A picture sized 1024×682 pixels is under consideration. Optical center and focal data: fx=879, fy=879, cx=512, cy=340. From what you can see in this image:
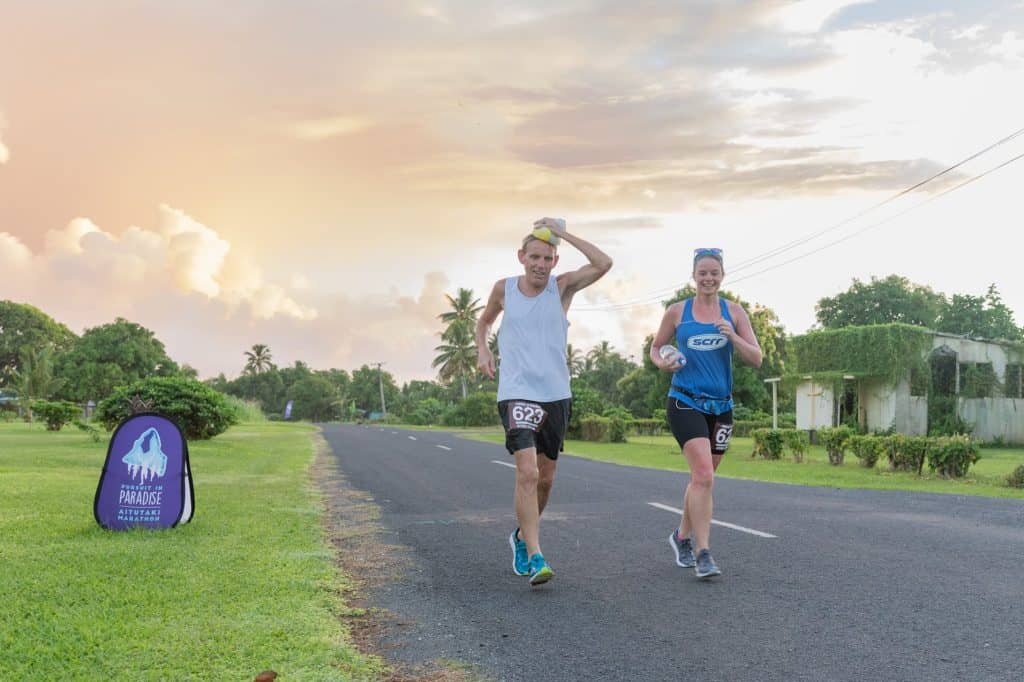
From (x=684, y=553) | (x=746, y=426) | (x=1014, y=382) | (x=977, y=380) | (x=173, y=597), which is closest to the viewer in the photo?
(x=173, y=597)

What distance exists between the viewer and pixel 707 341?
5.70 m

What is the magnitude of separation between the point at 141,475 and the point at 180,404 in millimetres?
16213

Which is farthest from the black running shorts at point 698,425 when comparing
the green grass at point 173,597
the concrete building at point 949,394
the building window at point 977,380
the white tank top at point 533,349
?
the building window at point 977,380

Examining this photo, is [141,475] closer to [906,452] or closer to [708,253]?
[708,253]

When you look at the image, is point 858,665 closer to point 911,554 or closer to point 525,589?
point 525,589

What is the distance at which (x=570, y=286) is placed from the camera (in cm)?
569

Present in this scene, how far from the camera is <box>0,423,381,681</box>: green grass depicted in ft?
12.2

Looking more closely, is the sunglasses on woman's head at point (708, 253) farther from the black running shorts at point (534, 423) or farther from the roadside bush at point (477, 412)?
the roadside bush at point (477, 412)

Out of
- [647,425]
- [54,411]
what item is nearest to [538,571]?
[54,411]

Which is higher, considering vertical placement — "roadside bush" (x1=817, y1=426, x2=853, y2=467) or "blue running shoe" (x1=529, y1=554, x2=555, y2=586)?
"roadside bush" (x1=817, y1=426, x2=853, y2=467)

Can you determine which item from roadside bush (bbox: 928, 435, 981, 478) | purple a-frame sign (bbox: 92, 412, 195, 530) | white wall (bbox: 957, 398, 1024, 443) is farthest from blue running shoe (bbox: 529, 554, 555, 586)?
white wall (bbox: 957, 398, 1024, 443)

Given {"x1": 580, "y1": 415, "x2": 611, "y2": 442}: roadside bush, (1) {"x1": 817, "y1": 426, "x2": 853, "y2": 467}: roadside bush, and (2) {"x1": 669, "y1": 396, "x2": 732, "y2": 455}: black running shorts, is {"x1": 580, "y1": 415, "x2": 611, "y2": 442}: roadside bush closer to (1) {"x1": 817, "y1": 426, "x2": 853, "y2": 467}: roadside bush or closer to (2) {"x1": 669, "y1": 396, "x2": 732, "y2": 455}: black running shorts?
(1) {"x1": 817, "y1": 426, "x2": 853, "y2": 467}: roadside bush

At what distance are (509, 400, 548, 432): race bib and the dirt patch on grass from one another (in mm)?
1328

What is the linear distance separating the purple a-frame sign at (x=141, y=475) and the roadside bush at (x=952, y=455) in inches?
533
